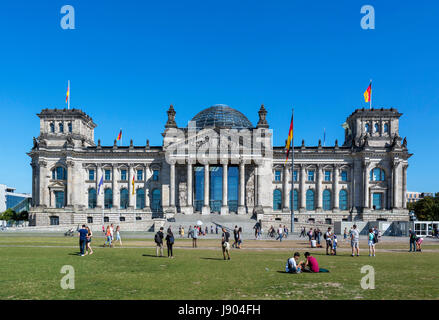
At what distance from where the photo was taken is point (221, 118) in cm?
8650

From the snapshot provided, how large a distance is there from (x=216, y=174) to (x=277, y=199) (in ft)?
49.7

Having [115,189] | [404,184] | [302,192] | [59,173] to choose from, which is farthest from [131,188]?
[404,184]

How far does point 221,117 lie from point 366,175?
35910 mm

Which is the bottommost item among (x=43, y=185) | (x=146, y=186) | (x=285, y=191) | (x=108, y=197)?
(x=108, y=197)

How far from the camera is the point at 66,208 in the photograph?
78.2m

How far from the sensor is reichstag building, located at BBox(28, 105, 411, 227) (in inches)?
3022

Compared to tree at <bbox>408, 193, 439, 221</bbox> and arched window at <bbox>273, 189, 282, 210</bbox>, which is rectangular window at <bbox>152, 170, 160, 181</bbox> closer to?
arched window at <bbox>273, 189, 282, 210</bbox>

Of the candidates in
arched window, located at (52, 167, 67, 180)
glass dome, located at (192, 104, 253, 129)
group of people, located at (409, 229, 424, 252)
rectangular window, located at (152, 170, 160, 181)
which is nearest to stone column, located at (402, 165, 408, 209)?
glass dome, located at (192, 104, 253, 129)

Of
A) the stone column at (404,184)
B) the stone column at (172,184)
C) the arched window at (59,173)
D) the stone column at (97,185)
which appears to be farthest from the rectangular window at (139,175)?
the stone column at (404,184)

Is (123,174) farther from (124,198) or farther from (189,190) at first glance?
(189,190)

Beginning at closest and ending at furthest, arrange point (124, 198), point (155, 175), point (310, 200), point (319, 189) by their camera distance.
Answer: point (319, 189) → point (310, 200) → point (155, 175) → point (124, 198)

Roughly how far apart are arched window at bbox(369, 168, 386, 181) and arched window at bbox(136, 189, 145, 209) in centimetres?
5198
